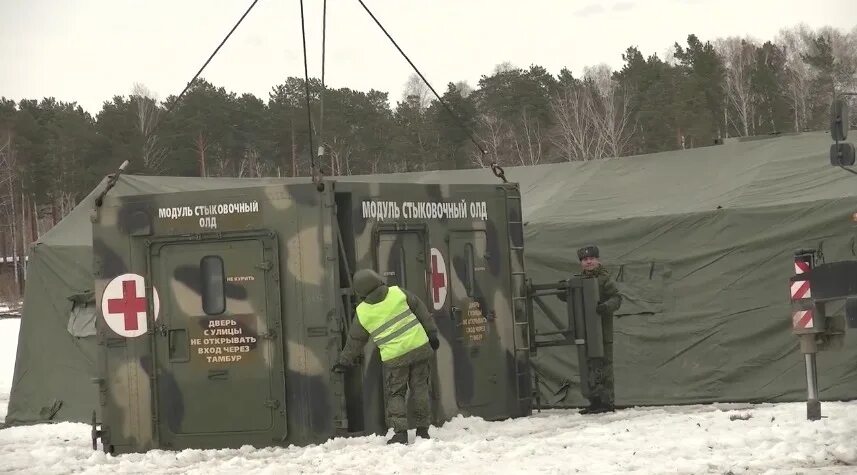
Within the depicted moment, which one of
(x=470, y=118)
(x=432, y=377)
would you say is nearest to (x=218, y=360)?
(x=432, y=377)

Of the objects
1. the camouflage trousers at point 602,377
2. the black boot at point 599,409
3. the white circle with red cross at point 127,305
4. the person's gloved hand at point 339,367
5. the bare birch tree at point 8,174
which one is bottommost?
the black boot at point 599,409

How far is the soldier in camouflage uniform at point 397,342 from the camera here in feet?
34.0

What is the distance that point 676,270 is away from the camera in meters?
13.7

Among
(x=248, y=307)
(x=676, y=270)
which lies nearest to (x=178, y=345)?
(x=248, y=307)

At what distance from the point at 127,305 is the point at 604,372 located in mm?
4724

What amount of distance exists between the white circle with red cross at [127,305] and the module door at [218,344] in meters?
0.16

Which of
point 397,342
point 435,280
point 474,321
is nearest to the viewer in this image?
point 397,342

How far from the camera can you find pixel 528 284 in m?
12.9

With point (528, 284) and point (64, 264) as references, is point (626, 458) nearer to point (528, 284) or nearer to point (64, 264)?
point (528, 284)

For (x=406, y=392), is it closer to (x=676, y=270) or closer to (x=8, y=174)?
(x=676, y=270)

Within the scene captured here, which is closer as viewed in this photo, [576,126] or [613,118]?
[613,118]

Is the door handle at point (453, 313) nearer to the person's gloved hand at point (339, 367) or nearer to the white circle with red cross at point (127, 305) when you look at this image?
the person's gloved hand at point (339, 367)

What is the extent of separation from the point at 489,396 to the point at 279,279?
8.37 ft

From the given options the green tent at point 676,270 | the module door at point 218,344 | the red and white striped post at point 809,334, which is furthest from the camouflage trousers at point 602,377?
the module door at point 218,344
